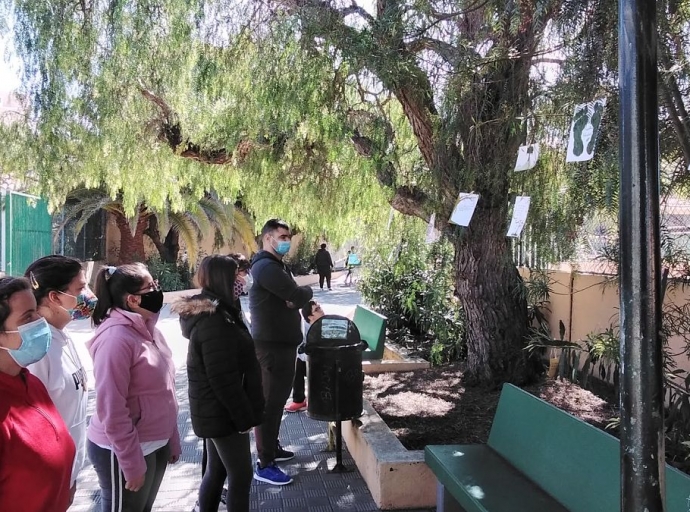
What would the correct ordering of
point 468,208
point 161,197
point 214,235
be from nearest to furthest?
point 468,208
point 161,197
point 214,235

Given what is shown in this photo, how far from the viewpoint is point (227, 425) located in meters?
Result: 3.34

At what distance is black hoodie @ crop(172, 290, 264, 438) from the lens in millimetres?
3283

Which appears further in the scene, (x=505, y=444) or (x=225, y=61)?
(x=225, y=61)

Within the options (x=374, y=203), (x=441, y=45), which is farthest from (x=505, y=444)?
(x=374, y=203)

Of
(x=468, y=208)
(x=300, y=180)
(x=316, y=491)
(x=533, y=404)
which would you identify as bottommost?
(x=316, y=491)

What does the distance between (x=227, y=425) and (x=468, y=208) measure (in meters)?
2.86

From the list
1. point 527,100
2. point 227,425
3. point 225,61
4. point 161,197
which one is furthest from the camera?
point 161,197

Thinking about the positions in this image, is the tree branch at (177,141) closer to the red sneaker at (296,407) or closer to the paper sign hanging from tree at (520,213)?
the red sneaker at (296,407)

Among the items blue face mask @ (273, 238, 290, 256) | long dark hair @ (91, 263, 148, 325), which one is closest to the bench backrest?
blue face mask @ (273, 238, 290, 256)

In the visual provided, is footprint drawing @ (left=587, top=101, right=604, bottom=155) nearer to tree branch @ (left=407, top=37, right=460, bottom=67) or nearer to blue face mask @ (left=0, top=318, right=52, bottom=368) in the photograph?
tree branch @ (left=407, top=37, right=460, bottom=67)

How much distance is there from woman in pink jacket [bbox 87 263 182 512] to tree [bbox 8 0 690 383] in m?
2.52

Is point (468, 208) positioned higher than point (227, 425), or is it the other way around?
point (468, 208)

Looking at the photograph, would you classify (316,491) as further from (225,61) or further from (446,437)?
(225,61)

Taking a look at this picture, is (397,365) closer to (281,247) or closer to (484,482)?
(281,247)
